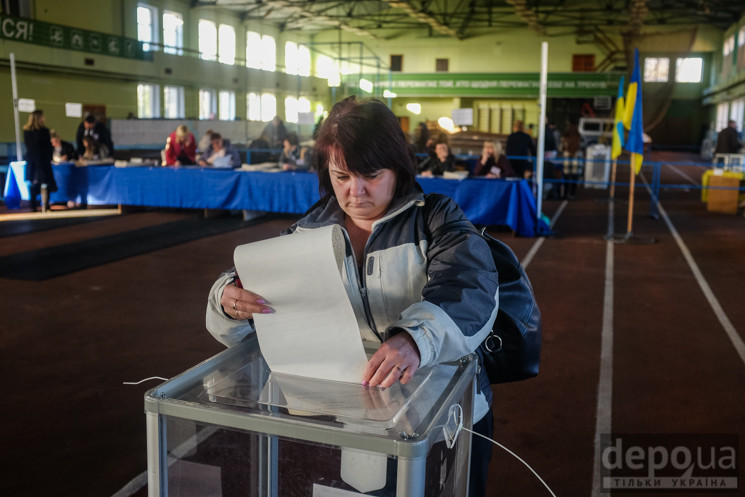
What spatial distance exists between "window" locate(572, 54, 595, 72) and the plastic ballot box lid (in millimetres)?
31191

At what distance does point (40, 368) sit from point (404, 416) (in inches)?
137

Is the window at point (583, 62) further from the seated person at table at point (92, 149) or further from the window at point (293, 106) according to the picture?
the seated person at table at point (92, 149)

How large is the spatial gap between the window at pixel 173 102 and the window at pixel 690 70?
71.8 ft

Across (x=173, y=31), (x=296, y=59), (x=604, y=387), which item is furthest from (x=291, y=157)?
(x=296, y=59)

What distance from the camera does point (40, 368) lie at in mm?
3885

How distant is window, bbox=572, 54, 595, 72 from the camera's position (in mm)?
29984

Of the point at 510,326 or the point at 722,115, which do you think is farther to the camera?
the point at 722,115

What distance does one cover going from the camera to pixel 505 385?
3719 mm

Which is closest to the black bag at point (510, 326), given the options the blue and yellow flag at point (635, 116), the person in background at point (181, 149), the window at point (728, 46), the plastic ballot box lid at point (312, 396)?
the plastic ballot box lid at point (312, 396)

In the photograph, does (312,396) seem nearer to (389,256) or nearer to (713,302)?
(389,256)

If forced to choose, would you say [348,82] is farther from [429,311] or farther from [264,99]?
[429,311]

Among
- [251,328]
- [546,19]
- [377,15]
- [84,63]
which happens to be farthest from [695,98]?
[251,328]

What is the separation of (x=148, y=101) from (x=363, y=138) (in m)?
22.0

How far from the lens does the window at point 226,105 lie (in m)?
25.2
